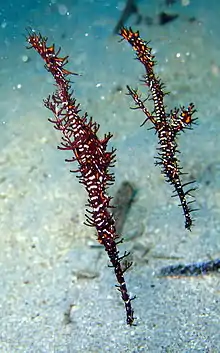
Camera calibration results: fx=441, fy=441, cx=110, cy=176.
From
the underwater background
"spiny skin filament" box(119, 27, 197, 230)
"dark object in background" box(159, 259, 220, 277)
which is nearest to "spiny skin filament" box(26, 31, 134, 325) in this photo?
"spiny skin filament" box(119, 27, 197, 230)

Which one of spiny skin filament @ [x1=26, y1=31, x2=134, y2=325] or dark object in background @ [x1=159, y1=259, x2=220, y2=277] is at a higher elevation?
spiny skin filament @ [x1=26, y1=31, x2=134, y2=325]

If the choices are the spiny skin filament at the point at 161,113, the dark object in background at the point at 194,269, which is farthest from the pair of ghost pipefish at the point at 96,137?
the dark object in background at the point at 194,269

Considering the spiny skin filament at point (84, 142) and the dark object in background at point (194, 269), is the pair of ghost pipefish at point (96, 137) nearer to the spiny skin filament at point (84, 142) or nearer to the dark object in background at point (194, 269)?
the spiny skin filament at point (84, 142)

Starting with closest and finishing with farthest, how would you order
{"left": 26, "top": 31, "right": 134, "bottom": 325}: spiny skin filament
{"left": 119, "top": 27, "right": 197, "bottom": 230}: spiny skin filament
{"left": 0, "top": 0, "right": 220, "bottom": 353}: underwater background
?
1. {"left": 26, "top": 31, "right": 134, "bottom": 325}: spiny skin filament
2. {"left": 119, "top": 27, "right": 197, "bottom": 230}: spiny skin filament
3. {"left": 0, "top": 0, "right": 220, "bottom": 353}: underwater background

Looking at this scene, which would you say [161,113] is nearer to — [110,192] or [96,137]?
[96,137]

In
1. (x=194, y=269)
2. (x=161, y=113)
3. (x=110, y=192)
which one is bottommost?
(x=194, y=269)

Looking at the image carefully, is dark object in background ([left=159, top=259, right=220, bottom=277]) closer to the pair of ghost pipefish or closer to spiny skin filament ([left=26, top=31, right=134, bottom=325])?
the pair of ghost pipefish

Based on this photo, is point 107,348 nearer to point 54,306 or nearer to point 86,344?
point 86,344

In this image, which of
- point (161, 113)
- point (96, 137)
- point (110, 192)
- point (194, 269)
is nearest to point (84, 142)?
point (96, 137)

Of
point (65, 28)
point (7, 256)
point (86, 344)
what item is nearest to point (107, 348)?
point (86, 344)
